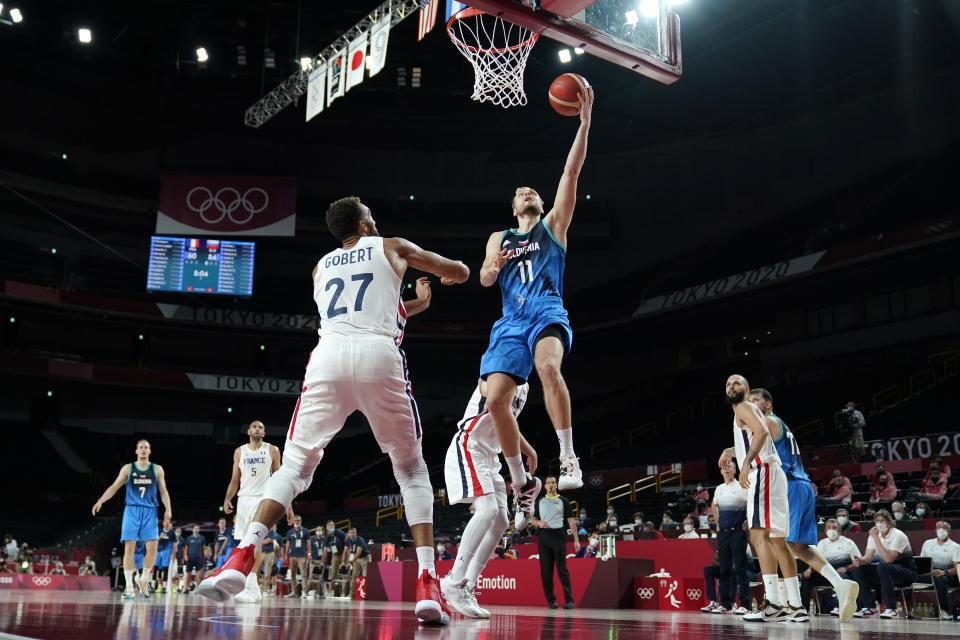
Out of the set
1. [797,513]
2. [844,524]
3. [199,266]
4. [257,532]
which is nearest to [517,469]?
[257,532]

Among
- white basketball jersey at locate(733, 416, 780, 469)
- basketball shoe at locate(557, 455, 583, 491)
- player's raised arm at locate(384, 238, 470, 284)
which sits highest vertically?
player's raised arm at locate(384, 238, 470, 284)

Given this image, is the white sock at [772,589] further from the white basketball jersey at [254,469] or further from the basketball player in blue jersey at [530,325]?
the white basketball jersey at [254,469]

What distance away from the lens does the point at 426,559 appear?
4648mm

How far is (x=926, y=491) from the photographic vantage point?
615 inches

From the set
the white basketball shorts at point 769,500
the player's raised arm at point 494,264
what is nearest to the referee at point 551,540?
the white basketball shorts at point 769,500

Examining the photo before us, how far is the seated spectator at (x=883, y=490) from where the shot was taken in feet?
52.6

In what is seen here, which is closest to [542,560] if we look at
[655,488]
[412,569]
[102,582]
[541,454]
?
[412,569]

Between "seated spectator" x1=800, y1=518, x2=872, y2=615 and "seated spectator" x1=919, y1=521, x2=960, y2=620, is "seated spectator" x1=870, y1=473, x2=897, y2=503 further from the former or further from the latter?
"seated spectator" x1=800, y1=518, x2=872, y2=615

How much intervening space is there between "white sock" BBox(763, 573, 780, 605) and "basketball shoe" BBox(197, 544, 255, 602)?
17.2ft

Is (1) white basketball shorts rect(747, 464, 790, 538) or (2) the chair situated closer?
(1) white basketball shorts rect(747, 464, 790, 538)

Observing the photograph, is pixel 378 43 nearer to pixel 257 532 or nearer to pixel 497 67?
pixel 497 67

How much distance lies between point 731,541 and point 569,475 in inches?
217

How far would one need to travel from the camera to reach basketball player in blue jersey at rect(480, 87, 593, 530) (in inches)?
219

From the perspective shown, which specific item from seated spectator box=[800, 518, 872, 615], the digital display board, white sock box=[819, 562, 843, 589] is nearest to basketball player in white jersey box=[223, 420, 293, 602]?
white sock box=[819, 562, 843, 589]
